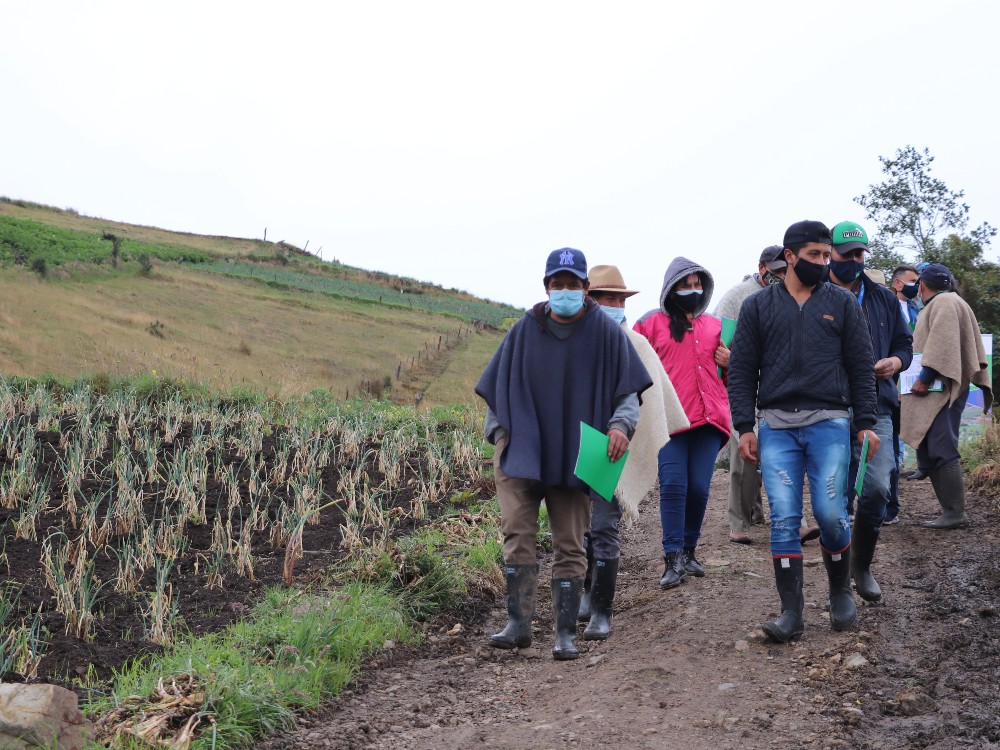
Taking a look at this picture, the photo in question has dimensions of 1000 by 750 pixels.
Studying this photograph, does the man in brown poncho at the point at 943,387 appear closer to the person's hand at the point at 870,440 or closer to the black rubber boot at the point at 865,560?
the black rubber boot at the point at 865,560

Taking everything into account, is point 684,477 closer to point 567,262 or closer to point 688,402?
point 688,402

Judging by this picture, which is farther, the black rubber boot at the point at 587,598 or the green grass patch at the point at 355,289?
the green grass patch at the point at 355,289

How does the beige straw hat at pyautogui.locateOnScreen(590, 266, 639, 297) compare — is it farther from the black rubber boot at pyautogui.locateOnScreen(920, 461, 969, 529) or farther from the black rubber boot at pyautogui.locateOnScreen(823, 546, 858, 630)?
the black rubber boot at pyautogui.locateOnScreen(920, 461, 969, 529)

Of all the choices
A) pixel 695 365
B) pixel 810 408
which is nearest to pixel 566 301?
pixel 810 408

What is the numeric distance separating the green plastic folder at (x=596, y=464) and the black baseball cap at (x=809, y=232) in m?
1.28

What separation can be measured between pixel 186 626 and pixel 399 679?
1.06 m

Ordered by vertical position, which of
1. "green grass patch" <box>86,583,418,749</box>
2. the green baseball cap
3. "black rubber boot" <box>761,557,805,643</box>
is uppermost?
the green baseball cap

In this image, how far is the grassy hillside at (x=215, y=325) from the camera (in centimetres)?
1861

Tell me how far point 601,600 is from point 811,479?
3.95ft

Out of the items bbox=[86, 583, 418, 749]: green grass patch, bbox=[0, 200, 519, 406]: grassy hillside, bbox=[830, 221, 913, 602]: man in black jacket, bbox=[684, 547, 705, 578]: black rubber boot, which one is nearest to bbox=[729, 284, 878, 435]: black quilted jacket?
bbox=[830, 221, 913, 602]: man in black jacket

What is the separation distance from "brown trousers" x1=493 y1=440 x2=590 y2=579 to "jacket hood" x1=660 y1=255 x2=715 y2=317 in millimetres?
1555

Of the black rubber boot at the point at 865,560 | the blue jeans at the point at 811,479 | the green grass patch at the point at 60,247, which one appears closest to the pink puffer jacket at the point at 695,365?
the black rubber boot at the point at 865,560

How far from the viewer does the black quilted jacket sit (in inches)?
193

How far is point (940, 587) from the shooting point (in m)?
5.71
